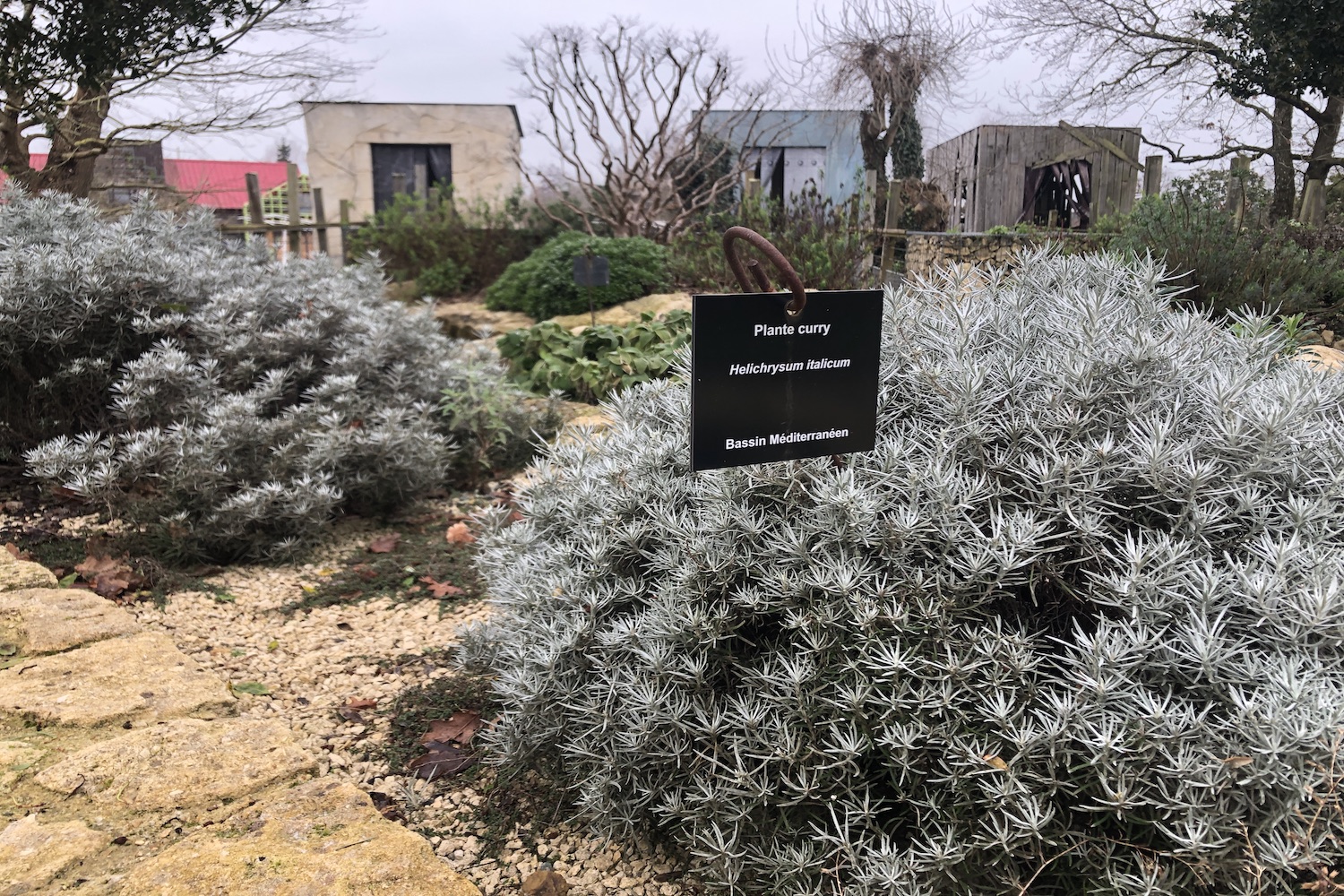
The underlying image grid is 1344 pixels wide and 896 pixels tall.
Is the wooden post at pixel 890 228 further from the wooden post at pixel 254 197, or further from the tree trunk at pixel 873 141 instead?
the wooden post at pixel 254 197

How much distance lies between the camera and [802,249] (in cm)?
1006

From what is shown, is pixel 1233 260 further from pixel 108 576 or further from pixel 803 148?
pixel 803 148

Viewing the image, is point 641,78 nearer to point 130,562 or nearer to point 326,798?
point 130,562

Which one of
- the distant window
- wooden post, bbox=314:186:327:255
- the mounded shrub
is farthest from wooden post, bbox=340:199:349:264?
the mounded shrub

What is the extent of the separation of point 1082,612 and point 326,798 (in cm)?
158

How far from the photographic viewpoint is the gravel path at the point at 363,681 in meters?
2.03

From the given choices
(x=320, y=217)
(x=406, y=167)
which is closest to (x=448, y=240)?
(x=320, y=217)

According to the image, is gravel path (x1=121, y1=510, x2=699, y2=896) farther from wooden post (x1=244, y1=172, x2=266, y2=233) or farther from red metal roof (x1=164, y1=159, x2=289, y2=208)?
wooden post (x1=244, y1=172, x2=266, y2=233)

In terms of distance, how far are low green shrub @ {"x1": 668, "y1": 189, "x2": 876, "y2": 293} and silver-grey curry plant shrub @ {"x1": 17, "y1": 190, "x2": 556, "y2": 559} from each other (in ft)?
12.3

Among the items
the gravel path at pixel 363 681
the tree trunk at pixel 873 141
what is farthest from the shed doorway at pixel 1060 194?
the gravel path at pixel 363 681

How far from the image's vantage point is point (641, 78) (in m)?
16.8

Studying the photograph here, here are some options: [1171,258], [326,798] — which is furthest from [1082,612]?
[1171,258]

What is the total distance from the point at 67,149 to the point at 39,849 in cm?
719

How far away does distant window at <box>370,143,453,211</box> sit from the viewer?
19.6 meters
